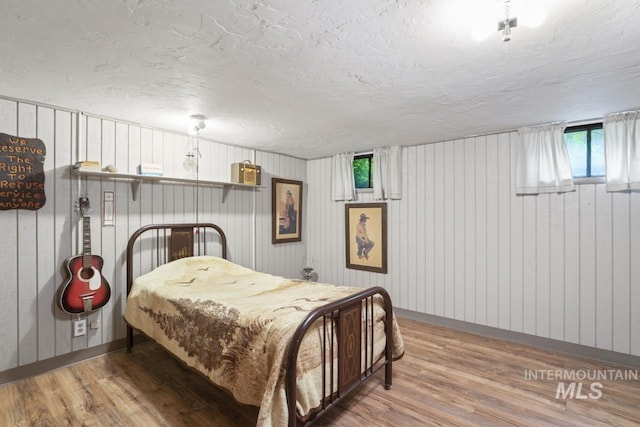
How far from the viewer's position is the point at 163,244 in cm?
339

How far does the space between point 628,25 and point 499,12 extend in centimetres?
68

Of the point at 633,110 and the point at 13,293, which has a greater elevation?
the point at 633,110

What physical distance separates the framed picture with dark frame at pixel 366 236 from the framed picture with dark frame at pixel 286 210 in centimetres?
82

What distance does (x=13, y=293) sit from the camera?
2520mm

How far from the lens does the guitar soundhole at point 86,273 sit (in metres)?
2.77

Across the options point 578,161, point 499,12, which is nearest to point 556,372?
point 578,161

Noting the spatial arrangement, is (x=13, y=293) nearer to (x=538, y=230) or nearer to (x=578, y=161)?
(x=538, y=230)

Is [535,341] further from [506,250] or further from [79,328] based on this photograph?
[79,328]

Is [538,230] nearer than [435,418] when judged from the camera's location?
No

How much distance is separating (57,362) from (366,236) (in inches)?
142

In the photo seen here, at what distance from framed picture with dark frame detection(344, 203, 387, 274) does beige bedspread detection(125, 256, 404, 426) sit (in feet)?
5.91

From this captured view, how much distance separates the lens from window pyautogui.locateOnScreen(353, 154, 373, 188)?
4547mm

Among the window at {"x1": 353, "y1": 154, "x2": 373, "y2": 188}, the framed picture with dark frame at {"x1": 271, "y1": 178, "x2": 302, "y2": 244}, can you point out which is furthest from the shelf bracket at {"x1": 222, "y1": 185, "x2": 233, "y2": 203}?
the window at {"x1": 353, "y1": 154, "x2": 373, "y2": 188}
